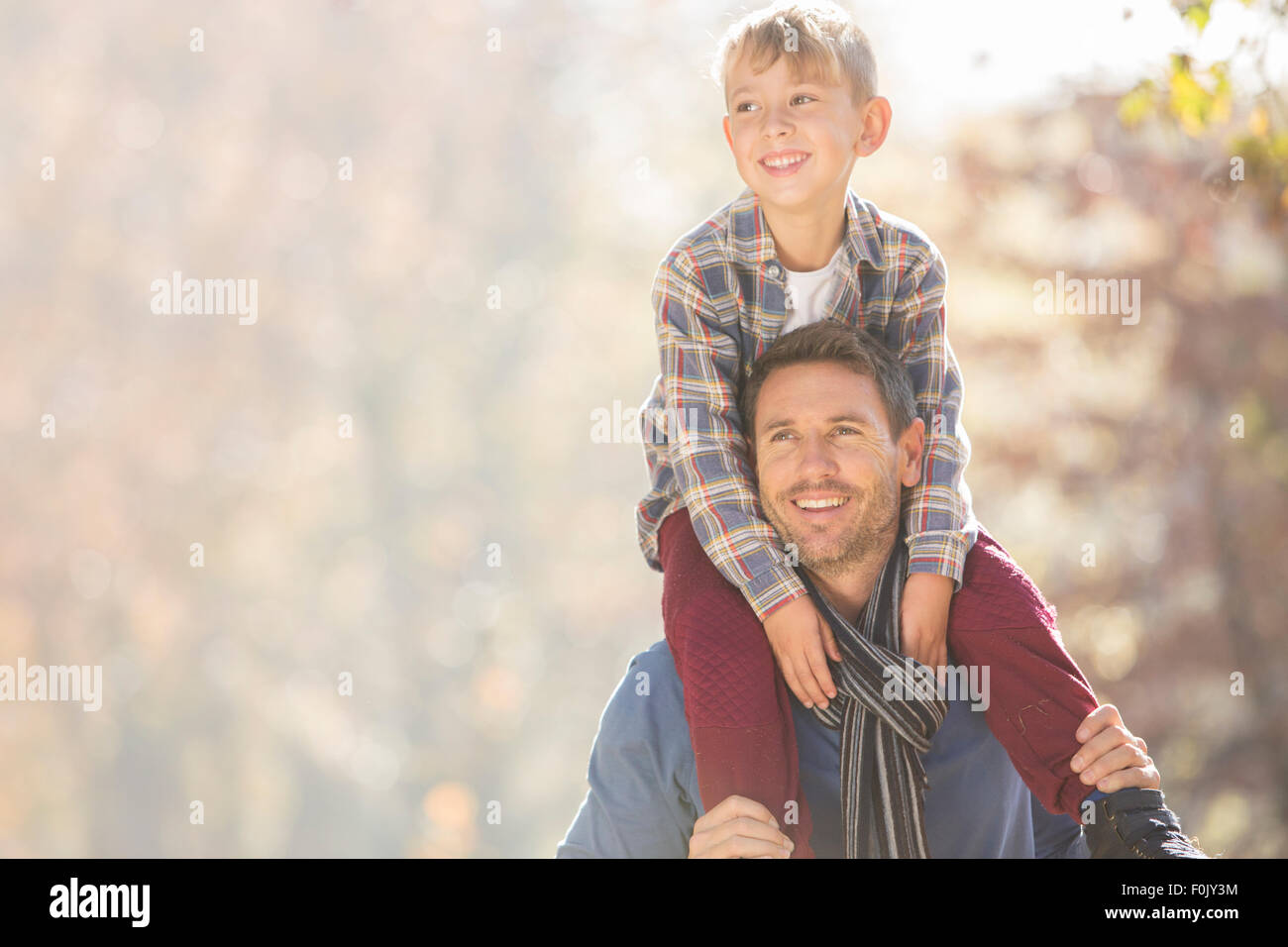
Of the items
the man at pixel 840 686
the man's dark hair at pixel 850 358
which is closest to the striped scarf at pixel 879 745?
the man at pixel 840 686

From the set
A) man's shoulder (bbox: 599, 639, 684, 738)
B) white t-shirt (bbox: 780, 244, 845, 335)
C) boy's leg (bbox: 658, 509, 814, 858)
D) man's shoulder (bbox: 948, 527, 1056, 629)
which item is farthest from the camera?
white t-shirt (bbox: 780, 244, 845, 335)

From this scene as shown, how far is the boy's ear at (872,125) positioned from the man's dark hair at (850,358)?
0.40 metres

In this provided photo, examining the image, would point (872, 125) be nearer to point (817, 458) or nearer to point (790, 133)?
point (790, 133)

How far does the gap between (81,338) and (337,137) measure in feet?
11.0

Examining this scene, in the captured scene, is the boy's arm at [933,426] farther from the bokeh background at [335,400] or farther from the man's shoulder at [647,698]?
the bokeh background at [335,400]

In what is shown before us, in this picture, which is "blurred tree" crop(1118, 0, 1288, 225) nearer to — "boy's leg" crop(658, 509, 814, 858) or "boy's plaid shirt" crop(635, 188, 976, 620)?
"boy's plaid shirt" crop(635, 188, 976, 620)

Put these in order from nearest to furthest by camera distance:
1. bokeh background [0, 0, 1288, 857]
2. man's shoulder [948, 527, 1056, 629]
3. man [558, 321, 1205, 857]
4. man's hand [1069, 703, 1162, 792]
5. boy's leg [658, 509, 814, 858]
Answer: man's hand [1069, 703, 1162, 792] → boy's leg [658, 509, 814, 858] → man's shoulder [948, 527, 1056, 629] → man [558, 321, 1205, 857] → bokeh background [0, 0, 1288, 857]

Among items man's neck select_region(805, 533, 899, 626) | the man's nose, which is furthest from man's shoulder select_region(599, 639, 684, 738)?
the man's nose

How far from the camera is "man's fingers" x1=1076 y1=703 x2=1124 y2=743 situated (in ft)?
8.21

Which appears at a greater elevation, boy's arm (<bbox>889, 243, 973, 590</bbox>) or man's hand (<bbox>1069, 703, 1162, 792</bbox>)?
boy's arm (<bbox>889, 243, 973, 590</bbox>)

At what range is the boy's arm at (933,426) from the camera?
2.81m

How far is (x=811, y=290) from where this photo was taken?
3037 mm

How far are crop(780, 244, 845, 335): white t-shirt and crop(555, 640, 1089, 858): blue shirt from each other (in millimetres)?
837

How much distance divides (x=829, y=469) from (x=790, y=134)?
0.68 meters
